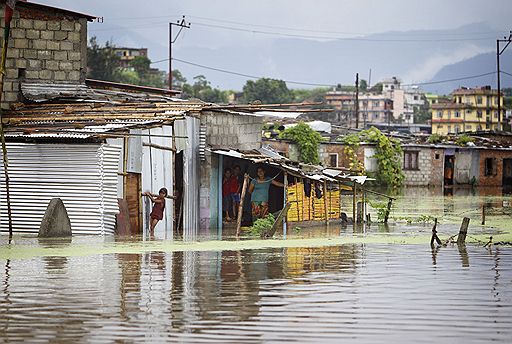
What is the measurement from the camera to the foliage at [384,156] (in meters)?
63.2

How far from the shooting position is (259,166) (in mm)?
28938

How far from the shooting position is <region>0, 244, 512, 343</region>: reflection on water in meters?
11.2

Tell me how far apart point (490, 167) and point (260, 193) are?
41.4m

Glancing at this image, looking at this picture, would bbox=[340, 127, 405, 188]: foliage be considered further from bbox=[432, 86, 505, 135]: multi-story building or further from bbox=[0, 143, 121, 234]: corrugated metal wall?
bbox=[432, 86, 505, 135]: multi-story building

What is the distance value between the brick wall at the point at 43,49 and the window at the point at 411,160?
135 ft

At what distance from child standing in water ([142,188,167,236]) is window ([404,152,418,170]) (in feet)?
141

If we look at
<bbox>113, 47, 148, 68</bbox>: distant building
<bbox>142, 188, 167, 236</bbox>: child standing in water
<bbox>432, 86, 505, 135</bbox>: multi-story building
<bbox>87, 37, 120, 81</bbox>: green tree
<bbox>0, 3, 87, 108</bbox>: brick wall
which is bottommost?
<bbox>142, 188, 167, 236</bbox>: child standing in water

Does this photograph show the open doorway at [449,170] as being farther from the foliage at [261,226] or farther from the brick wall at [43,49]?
the brick wall at [43,49]

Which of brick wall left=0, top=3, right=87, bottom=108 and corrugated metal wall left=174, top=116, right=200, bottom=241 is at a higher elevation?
brick wall left=0, top=3, right=87, bottom=108

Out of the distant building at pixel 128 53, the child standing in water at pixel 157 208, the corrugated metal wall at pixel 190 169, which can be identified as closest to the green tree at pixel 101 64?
the distant building at pixel 128 53

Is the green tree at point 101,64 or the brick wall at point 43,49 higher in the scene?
the green tree at point 101,64

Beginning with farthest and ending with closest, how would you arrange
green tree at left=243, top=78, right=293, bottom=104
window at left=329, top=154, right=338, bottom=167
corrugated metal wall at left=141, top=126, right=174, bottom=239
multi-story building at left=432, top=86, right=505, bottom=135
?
green tree at left=243, top=78, right=293, bottom=104
multi-story building at left=432, top=86, right=505, bottom=135
window at left=329, top=154, right=338, bottom=167
corrugated metal wall at left=141, top=126, right=174, bottom=239

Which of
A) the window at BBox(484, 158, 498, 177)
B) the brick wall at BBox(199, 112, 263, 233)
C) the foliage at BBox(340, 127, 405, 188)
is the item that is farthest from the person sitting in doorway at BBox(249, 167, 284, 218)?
the window at BBox(484, 158, 498, 177)

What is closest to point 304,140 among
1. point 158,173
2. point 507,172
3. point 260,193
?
Result: point 507,172
